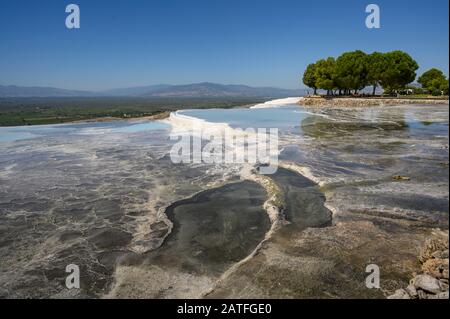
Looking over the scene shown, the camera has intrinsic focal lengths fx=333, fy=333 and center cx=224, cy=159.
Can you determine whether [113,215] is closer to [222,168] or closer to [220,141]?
[222,168]

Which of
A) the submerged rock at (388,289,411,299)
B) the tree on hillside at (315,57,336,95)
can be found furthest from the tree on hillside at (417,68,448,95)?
the submerged rock at (388,289,411,299)

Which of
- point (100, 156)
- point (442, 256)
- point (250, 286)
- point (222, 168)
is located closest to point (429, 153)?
point (222, 168)

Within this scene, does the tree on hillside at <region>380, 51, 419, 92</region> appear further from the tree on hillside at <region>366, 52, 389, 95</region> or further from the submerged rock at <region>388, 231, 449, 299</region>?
the submerged rock at <region>388, 231, 449, 299</region>

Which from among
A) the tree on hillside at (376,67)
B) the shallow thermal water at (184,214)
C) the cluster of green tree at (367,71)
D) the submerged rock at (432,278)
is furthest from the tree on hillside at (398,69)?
the submerged rock at (432,278)

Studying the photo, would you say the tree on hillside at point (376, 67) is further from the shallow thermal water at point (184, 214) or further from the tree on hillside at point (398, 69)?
the shallow thermal water at point (184, 214)

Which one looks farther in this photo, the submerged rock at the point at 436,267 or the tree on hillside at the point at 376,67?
the tree on hillside at the point at 376,67
